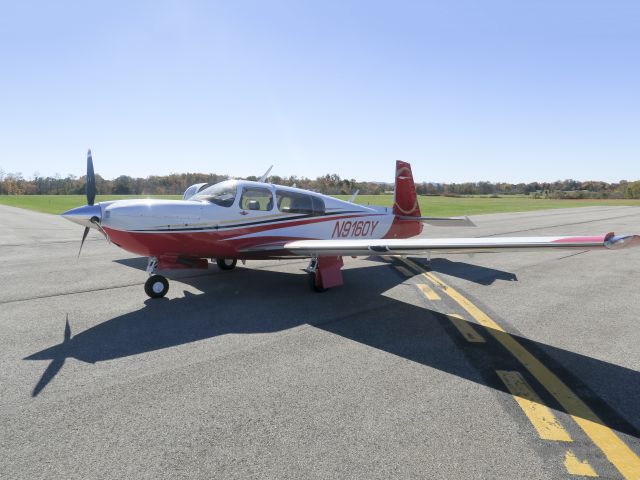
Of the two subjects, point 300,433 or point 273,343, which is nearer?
point 300,433

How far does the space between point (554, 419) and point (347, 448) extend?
1.91m

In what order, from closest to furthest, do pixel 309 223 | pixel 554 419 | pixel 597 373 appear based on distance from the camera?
pixel 554 419 < pixel 597 373 < pixel 309 223

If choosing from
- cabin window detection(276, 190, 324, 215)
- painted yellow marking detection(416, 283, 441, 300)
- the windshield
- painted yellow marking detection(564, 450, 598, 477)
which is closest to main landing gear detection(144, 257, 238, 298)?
the windshield

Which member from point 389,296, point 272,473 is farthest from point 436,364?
point 389,296

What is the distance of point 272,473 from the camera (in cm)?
278

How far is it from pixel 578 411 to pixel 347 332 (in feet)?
9.35

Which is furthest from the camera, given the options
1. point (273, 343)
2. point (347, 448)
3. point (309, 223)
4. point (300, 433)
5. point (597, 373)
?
point (309, 223)

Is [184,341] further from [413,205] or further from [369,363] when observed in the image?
[413,205]

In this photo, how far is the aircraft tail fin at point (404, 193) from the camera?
12.3 metres

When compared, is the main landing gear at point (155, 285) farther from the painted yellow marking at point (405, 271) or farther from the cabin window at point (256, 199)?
the painted yellow marking at point (405, 271)

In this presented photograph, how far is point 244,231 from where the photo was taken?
8.37 metres

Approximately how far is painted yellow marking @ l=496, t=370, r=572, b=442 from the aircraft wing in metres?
1.86

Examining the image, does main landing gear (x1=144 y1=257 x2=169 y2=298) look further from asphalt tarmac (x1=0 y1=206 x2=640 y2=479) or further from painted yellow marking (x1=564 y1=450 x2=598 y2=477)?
painted yellow marking (x1=564 y1=450 x2=598 y2=477)

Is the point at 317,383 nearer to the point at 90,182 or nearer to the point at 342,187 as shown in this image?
the point at 90,182
